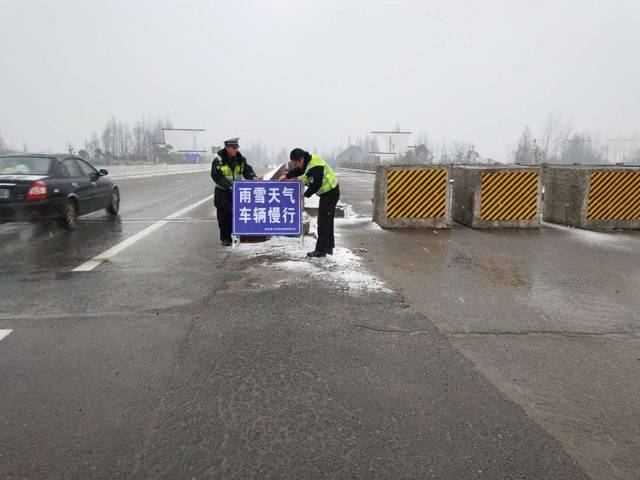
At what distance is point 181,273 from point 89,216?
278 inches

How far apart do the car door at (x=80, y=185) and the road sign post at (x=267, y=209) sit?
13.1ft

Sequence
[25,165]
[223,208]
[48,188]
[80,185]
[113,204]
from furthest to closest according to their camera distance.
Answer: [113,204]
[80,185]
[25,165]
[48,188]
[223,208]

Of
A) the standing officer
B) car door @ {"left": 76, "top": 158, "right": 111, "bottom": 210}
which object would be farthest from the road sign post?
car door @ {"left": 76, "top": 158, "right": 111, "bottom": 210}

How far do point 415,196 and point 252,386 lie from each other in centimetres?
785

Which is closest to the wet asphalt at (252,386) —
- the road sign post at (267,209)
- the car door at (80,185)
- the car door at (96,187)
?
the road sign post at (267,209)

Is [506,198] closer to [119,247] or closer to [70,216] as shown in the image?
[119,247]

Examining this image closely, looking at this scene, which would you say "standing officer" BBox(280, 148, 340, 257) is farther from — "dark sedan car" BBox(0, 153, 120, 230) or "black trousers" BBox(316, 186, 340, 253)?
"dark sedan car" BBox(0, 153, 120, 230)

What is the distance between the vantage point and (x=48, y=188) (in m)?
9.02

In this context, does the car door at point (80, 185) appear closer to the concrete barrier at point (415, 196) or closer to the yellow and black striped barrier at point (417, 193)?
the concrete barrier at point (415, 196)

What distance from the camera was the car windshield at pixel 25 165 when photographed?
30.7ft

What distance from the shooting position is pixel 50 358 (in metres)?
3.73

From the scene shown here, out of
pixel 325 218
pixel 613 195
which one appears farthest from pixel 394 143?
pixel 325 218

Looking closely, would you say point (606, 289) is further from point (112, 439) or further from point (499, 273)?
point (112, 439)

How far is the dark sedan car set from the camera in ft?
28.5
